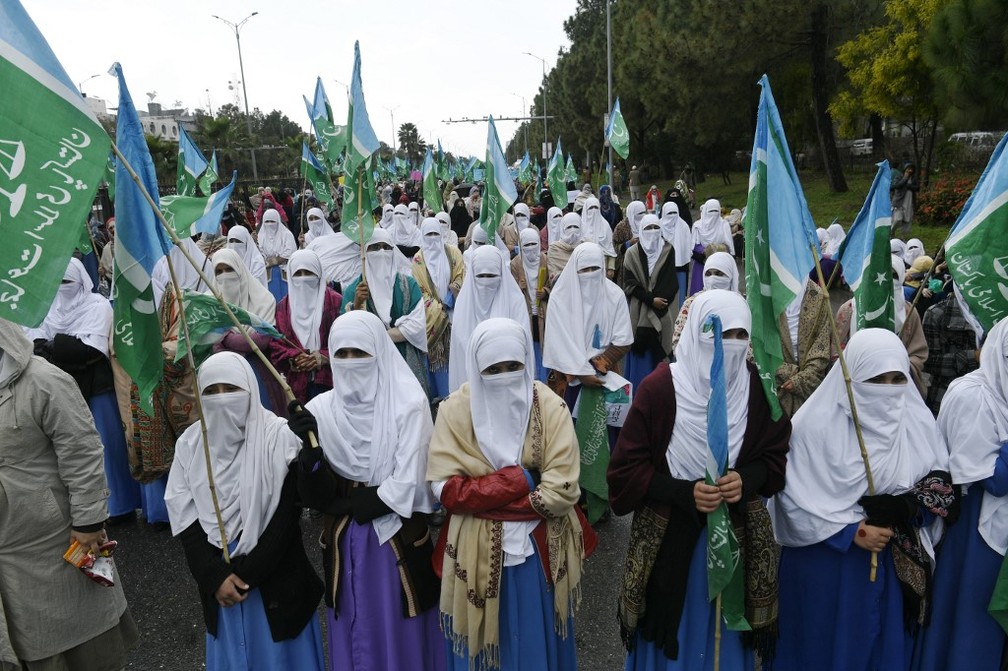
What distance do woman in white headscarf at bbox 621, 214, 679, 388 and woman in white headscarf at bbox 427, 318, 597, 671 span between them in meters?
3.49

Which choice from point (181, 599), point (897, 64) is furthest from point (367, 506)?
point (897, 64)

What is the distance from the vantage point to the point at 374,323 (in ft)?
10.4

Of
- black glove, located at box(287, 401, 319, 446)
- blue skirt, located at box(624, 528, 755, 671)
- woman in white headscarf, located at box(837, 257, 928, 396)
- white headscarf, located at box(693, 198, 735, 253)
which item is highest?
white headscarf, located at box(693, 198, 735, 253)

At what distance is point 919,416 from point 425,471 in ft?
6.27

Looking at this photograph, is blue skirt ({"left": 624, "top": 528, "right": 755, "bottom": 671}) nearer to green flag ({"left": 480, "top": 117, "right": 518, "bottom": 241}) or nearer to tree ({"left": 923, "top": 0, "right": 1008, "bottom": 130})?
green flag ({"left": 480, "top": 117, "right": 518, "bottom": 241})

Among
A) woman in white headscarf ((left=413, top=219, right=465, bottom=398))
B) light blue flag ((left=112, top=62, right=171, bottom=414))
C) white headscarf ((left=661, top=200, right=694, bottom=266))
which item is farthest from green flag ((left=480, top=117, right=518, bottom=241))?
light blue flag ((left=112, top=62, right=171, bottom=414))

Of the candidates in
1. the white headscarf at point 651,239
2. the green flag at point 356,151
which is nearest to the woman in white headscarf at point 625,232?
the white headscarf at point 651,239

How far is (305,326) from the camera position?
207 inches

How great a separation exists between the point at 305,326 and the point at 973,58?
12.1m

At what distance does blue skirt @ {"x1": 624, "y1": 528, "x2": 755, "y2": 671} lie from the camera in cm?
284

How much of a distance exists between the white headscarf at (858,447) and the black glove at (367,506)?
1559 millimetres

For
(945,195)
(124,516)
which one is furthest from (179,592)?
(945,195)

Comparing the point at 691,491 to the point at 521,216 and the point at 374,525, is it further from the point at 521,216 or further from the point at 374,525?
the point at 521,216

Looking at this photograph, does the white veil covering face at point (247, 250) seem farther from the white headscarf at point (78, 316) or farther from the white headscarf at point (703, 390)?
the white headscarf at point (703, 390)
